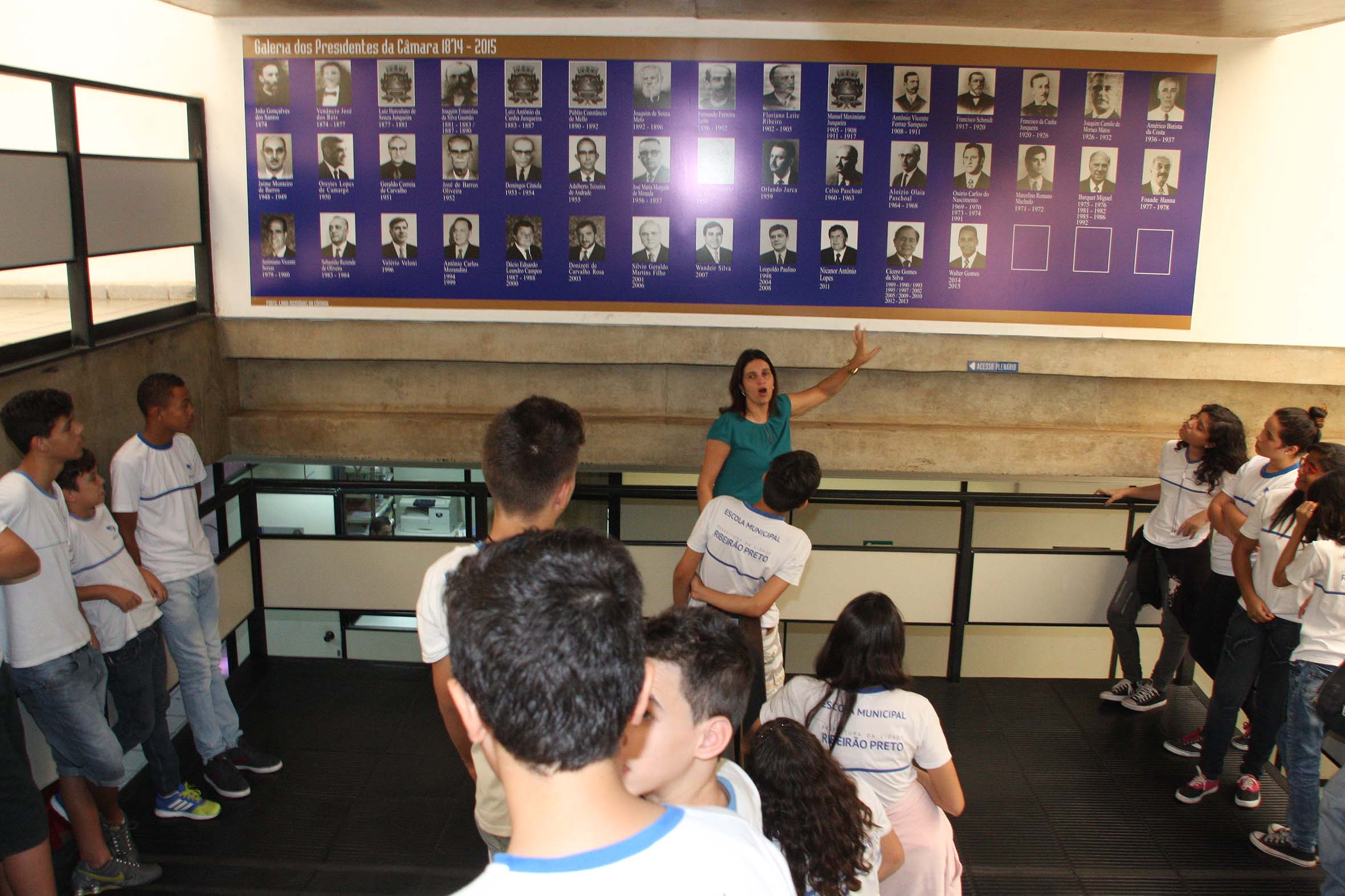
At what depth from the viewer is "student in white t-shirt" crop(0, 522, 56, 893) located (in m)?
2.88

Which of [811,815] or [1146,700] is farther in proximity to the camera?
[1146,700]

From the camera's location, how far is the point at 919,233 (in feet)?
16.7

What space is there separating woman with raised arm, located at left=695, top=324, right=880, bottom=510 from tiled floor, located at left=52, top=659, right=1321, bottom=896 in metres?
1.61

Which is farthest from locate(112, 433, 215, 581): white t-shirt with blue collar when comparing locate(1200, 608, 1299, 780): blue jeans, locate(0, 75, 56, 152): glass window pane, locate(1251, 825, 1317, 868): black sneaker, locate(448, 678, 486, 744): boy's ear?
locate(1251, 825, 1317, 868): black sneaker

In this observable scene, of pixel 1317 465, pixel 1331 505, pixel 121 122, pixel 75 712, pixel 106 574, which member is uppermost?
pixel 121 122

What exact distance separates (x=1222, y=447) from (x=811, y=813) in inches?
130

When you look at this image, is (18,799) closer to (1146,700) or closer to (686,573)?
(686,573)

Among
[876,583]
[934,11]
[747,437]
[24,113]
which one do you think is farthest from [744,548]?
[24,113]

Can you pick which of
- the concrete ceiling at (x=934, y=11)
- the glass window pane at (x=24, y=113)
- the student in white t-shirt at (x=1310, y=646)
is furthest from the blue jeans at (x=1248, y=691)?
the glass window pane at (x=24, y=113)

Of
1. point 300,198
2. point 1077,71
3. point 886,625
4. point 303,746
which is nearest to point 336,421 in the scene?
point 300,198

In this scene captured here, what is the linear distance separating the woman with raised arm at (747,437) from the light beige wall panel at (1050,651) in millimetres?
2253

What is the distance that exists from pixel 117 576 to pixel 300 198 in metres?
2.34

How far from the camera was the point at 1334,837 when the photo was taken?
10.1 feet

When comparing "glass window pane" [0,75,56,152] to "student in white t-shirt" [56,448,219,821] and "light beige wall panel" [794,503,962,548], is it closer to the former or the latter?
"student in white t-shirt" [56,448,219,821]
